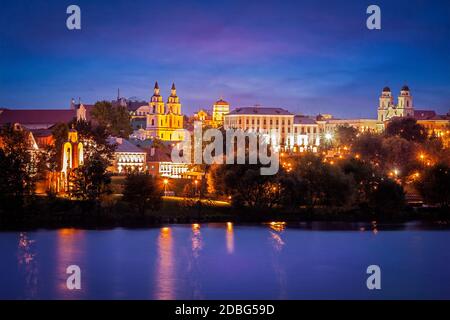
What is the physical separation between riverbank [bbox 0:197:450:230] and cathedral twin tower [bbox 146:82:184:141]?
48333 mm

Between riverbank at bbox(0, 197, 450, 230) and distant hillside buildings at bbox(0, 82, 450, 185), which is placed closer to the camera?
riverbank at bbox(0, 197, 450, 230)

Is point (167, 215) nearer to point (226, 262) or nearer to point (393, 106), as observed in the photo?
point (226, 262)

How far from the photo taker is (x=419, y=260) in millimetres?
28547

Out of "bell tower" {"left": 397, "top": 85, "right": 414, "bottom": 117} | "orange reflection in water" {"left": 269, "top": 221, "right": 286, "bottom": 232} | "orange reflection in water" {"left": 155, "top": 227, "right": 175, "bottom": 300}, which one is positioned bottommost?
"orange reflection in water" {"left": 155, "top": 227, "right": 175, "bottom": 300}

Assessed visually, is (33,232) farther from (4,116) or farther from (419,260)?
(4,116)

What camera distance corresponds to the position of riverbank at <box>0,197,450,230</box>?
110ft

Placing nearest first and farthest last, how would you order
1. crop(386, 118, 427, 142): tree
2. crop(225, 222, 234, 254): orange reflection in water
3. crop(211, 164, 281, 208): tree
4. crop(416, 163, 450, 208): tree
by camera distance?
crop(225, 222, 234, 254): orange reflection in water < crop(211, 164, 281, 208): tree < crop(416, 163, 450, 208): tree < crop(386, 118, 427, 142): tree

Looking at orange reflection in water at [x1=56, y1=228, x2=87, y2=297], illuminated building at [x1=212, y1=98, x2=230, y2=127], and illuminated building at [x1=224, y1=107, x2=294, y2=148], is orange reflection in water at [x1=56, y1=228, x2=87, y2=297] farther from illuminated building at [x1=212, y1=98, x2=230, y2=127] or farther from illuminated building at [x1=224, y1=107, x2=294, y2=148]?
illuminated building at [x1=212, y1=98, x2=230, y2=127]

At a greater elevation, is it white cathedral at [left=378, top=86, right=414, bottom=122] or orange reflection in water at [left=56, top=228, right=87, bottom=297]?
white cathedral at [left=378, top=86, right=414, bottom=122]

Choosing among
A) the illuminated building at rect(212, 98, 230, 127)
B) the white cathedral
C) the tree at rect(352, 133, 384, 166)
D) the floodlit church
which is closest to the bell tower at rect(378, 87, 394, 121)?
the white cathedral

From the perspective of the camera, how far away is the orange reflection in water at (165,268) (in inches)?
898

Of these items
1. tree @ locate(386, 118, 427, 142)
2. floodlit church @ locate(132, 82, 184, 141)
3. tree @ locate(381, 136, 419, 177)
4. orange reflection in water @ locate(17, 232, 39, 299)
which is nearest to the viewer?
orange reflection in water @ locate(17, 232, 39, 299)
